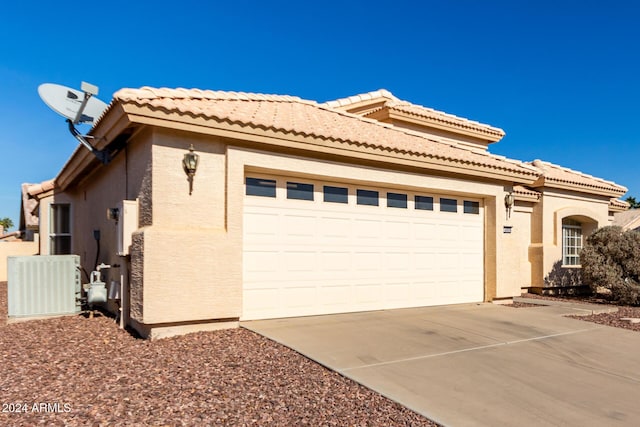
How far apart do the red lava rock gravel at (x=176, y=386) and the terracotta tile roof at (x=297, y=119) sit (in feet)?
11.4

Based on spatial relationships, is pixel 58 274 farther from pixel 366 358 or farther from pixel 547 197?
pixel 547 197

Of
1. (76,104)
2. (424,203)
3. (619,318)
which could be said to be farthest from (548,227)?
(76,104)

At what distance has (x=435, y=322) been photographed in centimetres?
769

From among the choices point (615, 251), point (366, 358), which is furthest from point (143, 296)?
point (615, 251)

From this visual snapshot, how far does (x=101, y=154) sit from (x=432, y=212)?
7140 mm

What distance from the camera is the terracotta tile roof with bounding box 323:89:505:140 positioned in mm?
13617

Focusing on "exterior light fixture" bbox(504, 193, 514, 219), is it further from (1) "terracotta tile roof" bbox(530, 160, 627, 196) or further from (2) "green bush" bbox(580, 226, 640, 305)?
(2) "green bush" bbox(580, 226, 640, 305)

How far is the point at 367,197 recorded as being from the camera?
8.84 m

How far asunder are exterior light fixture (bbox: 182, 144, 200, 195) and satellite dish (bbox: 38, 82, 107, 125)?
93.6 inches

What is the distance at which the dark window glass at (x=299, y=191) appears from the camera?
7.93 m

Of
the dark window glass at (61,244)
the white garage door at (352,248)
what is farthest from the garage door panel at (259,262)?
the dark window glass at (61,244)

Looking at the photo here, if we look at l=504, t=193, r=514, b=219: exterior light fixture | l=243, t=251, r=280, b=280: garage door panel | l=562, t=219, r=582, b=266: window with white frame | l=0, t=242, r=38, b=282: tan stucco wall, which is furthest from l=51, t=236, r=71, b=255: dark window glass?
l=562, t=219, r=582, b=266: window with white frame

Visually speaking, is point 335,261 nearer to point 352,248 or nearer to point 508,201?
point 352,248

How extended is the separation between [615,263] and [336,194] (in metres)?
9.08
